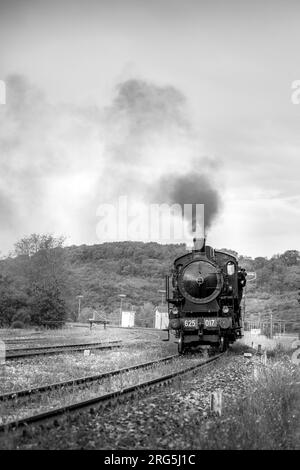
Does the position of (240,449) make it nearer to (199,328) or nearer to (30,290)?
(199,328)

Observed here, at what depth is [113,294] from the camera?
262ft

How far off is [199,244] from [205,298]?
2.01 metres

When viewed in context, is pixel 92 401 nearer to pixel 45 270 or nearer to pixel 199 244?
pixel 199 244

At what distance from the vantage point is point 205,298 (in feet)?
53.4

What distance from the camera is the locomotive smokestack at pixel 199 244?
16.9 m

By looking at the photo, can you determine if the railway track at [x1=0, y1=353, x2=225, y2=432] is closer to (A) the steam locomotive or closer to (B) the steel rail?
(B) the steel rail

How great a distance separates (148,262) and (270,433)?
106 meters

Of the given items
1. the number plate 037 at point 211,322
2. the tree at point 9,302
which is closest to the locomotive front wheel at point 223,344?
the number plate 037 at point 211,322

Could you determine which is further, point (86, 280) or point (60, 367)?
point (86, 280)

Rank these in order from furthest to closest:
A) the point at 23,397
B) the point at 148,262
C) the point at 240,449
Result: the point at 148,262 → the point at 23,397 → the point at 240,449

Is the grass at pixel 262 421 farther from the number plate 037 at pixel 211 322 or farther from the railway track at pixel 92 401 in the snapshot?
the number plate 037 at pixel 211 322

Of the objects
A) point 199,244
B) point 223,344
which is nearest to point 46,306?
point 223,344
